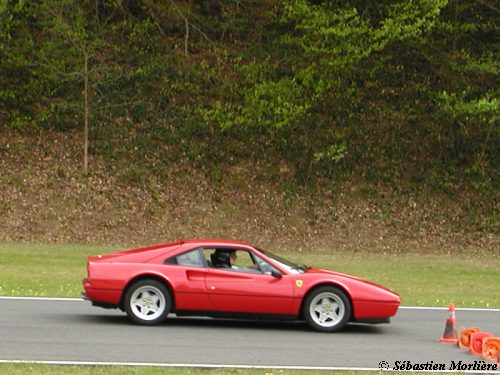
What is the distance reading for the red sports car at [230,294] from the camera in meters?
13.4

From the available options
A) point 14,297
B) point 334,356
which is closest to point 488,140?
point 14,297

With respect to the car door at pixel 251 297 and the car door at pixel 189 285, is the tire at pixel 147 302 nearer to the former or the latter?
the car door at pixel 189 285

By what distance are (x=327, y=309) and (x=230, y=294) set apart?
4.35ft

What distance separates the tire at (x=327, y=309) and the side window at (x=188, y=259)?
60.8 inches

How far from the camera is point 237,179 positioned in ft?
103

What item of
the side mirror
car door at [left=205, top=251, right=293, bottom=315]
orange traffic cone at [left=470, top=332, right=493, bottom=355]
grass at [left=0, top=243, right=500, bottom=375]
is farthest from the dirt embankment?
orange traffic cone at [left=470, top=332, right=493, bottom=355]

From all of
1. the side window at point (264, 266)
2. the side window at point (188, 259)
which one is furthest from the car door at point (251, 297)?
the side window at point (188, 259)

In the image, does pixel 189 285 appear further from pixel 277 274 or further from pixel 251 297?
pixel 277 274

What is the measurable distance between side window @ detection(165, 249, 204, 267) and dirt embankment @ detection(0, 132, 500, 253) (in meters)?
13.6

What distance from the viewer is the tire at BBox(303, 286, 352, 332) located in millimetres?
13398

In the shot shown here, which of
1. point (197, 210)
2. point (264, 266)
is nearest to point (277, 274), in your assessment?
point (264, 266)

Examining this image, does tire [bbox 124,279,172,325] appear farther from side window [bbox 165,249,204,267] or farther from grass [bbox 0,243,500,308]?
grass [bbox 0,243,500,308]

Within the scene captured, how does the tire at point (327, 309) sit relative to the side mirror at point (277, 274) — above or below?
below

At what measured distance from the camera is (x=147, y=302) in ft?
44.2
